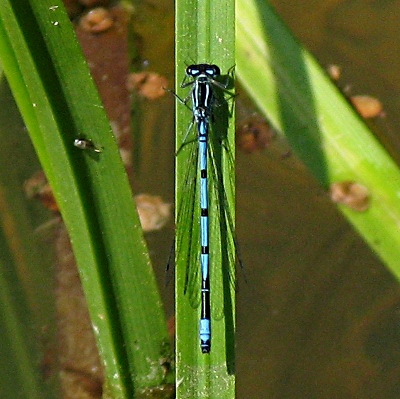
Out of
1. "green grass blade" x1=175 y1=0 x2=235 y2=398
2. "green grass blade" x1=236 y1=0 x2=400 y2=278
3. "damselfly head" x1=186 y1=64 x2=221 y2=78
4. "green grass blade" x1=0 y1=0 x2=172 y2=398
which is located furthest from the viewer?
"green grass blade" x1=236 y1=0 x2=400 y2=278

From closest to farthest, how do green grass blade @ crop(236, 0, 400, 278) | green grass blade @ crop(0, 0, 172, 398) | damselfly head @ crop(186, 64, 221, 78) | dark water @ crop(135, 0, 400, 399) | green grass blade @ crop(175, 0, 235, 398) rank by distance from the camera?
green grass blade @ crop(0, 0, 172, 398) → green grass blade @ crop(175, 0, 235, 398) → damselfly head @ crop(186, 64, 221, 78) → green grass blade @ crop(236, 0, 400, 278) → dark water @ crop(135, 0, 400, 399)

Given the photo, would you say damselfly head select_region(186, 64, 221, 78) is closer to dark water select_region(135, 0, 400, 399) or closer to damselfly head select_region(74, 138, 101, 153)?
damselfly head select_region(74, 138, 101, 153)

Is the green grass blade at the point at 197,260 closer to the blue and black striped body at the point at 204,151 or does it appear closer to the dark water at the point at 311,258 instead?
the blue and black striped body at the point at 204,151

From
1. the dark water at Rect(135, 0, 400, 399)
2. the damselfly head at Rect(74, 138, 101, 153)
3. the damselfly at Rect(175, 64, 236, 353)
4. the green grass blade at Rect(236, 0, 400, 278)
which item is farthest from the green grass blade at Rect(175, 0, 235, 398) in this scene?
the dark water at Rect(135, 0, 400, 399)

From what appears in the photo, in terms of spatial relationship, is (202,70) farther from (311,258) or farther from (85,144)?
(311,258)

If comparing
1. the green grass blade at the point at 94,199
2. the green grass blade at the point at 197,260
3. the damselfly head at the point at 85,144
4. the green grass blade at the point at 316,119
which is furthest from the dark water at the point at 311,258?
the damselfly head at the point at 85,144

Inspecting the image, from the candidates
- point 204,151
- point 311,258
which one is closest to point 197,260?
point 204,151
